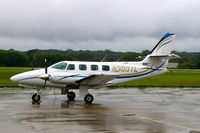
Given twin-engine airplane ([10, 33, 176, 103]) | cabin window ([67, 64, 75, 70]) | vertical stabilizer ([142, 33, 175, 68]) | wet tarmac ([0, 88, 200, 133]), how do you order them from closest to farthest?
wet tarmac ([0, 88, 200, 133]), twin-engine airplane ([10, 33, 176, 103]), cabin window ([67, 64, 75, 70]), vertical stabilizer ([142, 33, 175, 68])

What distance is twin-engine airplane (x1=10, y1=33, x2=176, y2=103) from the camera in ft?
57.0

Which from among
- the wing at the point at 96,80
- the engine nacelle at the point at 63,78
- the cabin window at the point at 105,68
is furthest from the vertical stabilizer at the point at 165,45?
the engine nacelle at the point at 63,78

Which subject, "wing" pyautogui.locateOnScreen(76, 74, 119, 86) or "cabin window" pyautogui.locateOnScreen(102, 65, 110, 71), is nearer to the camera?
"wing" pyautogui.locateOnScreen(76, 74, 119, 86)

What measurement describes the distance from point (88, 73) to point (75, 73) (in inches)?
35.6

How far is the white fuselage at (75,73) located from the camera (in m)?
17.4

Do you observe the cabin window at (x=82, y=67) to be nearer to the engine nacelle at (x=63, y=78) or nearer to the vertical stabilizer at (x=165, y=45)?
the engine nacelle at (x=63, y=78)

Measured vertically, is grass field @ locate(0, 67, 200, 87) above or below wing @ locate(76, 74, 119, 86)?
below

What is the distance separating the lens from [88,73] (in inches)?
728

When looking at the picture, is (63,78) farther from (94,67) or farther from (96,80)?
(94,67)

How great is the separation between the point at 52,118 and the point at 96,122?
6.15 feet

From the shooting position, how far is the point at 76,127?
34.1 ft

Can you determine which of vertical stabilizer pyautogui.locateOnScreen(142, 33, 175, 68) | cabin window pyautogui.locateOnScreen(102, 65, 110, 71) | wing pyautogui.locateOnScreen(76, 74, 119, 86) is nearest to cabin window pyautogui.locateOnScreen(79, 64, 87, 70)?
wing pyautogui.locateOnScreen(76, 74, 119, 86)

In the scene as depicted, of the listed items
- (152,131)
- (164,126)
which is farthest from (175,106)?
(152,131)

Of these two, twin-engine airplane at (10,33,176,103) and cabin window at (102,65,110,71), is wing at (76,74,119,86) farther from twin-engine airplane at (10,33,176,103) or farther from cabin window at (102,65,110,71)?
cabin window at (102,65,110,71)
